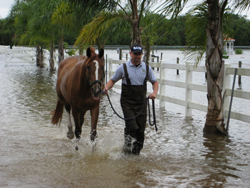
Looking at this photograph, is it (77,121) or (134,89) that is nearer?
(134,89)

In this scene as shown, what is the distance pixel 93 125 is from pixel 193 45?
3552 mm

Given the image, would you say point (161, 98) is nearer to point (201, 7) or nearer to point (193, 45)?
point (193, 45)

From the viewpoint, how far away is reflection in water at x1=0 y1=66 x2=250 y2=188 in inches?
188

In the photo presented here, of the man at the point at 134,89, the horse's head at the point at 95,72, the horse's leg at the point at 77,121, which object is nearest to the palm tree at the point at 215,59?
the man at the point at 134,89

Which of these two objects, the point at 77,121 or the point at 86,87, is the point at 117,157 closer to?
the point at 77,121

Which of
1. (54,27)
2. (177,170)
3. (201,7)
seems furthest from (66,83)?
(54,27)

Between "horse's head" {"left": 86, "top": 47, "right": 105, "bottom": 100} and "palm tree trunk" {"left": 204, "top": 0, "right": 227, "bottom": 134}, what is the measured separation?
9.25ft

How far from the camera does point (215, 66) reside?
748cm

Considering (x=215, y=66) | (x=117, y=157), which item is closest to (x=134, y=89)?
(x=117, y=157)

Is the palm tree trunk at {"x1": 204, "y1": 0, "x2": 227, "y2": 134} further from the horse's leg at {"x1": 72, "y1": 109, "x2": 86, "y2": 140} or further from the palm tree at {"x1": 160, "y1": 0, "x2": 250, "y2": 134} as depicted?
the horse's leg at {"x1": 72, "y1": 109, "x2": 86, "y2": 140}

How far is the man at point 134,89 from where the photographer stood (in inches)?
218

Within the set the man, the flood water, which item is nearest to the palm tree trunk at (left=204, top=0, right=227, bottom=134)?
the flood water

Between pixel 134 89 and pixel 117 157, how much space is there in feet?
3.74

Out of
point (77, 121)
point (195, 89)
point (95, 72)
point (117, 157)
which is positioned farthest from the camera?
point (195, 89)
